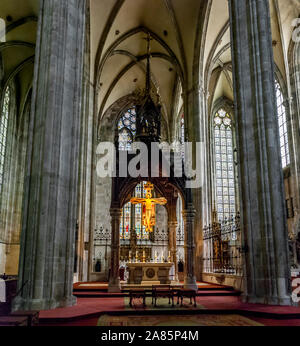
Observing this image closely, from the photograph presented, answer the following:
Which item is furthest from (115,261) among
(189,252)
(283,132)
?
(283,132)

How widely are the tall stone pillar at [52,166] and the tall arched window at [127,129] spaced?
17.7 m

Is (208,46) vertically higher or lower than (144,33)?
lower

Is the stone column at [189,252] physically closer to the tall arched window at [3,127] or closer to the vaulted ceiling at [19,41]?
the vaulted ceiling at [19,41]

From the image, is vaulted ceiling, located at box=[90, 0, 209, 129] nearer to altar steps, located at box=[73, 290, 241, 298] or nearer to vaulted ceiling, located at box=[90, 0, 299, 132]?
vaulted ceiling, located at box=[90, 0, 299, 132]

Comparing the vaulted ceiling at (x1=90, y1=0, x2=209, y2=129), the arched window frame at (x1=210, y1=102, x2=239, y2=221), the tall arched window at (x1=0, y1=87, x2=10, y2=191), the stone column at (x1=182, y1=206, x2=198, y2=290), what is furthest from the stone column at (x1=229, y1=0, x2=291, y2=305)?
the tall arched window at (x1=0, y1=87, x2=10, y2=191)

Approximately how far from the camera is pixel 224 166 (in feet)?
87.7

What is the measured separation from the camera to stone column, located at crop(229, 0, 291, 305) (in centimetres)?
933

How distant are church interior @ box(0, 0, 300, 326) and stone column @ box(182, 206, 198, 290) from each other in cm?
4

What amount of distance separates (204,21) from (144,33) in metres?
4.95

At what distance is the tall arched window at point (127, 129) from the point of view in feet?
93.3

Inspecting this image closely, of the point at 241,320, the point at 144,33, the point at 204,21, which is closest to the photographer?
the point at 241,320
